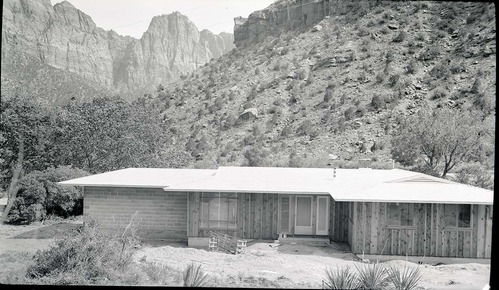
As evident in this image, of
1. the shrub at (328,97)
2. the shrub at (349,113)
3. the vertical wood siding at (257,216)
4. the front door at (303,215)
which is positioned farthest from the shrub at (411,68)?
the vertical wood siding at (257,216)

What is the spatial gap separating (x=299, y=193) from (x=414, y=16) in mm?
41824

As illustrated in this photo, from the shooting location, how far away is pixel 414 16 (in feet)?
170

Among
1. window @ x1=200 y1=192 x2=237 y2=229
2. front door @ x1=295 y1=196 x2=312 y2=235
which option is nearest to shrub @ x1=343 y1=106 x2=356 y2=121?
front door @ x1=295 y1=196 x2=312 y2=235

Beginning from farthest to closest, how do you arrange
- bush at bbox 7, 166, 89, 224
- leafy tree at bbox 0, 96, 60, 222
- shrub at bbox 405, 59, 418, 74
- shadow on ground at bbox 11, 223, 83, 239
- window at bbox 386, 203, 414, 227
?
shrub at bbox 405, 59, 418, 74 → leafy tree at bbox 0, 96, 60, 222 → bush at bbox 7, 166, 89, 224 → shadow on ground at bbox 11, 223, 83, 239 → window at bbox 386, 203, 414, 227

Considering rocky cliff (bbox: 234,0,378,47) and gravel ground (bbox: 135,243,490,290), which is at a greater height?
rocky cliff (bbox: 234,0,378,47)

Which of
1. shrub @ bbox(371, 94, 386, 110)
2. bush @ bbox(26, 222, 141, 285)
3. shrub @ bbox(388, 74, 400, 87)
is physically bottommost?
bush @ bbox(26, 222, 141, 285)

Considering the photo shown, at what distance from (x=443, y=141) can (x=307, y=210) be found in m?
15.8

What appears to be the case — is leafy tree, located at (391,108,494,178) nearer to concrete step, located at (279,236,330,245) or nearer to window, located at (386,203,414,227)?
concrete step, located at (279,236,330,245)

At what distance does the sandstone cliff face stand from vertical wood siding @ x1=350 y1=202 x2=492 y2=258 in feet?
298

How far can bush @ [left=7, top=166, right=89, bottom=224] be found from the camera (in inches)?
835

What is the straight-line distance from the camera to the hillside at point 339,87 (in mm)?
38188

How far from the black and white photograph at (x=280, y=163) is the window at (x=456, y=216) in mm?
65

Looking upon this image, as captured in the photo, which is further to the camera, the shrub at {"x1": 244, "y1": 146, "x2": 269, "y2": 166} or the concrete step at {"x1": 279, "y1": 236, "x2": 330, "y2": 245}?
the shrub at {"x1": 244, "y1": 146, "x2": 269, "y2": 166}

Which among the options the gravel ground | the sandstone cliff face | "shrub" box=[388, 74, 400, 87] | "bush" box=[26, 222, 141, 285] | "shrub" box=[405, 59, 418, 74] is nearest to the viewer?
"bush" box=[26, 222, 141, 285]
